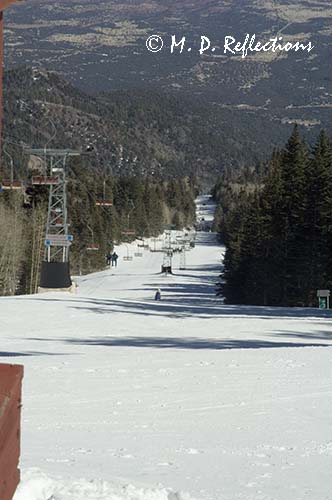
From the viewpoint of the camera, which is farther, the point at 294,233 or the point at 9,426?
the point at 294,233

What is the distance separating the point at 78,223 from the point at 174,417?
3516 inches

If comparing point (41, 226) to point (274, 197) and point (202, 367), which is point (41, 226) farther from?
point (202, 367)

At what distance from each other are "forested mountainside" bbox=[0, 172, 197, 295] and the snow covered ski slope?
1595 inches

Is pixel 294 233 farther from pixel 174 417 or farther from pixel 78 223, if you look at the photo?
pixel 78 223

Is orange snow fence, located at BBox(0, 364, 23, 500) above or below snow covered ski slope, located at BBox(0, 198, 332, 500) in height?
above

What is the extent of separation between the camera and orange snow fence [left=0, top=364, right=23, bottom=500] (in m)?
3.46

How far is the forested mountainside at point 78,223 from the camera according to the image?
5847 centimetres

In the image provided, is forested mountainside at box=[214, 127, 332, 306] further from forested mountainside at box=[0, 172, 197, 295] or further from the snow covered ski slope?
the snow covered ski slope

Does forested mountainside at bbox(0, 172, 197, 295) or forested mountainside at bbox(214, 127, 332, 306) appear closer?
forested mountainside at bbox(214, 127, 332, 306)

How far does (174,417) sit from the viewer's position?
7.98 m

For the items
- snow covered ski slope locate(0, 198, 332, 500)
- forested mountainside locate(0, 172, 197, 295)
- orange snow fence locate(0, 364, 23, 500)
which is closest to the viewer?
orange snow fence locate(0, 364, 23, 500)

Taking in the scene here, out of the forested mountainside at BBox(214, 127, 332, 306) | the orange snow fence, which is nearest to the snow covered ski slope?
the orange snow fence

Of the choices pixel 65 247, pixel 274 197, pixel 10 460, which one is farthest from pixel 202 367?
pixel 274 197

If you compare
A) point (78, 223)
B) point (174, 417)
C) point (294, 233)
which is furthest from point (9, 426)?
point (78, 223)
